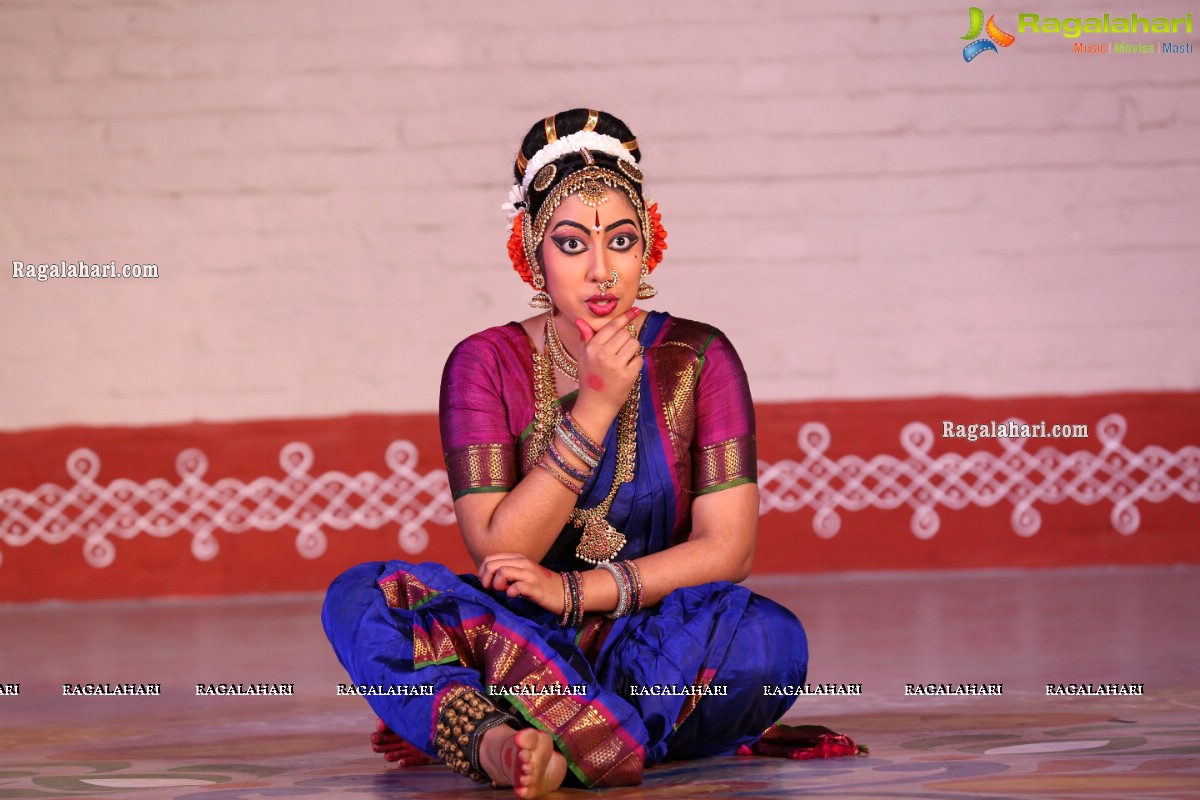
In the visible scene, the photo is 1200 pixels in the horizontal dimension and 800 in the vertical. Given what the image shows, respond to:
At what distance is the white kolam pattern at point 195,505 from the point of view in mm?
5684

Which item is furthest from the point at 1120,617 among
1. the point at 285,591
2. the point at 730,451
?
the point at 285,591

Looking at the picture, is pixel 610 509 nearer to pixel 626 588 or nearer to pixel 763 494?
pixel 626 588

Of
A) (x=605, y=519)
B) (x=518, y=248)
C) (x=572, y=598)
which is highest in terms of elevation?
(x=518, y=248)

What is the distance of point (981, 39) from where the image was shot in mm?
5699

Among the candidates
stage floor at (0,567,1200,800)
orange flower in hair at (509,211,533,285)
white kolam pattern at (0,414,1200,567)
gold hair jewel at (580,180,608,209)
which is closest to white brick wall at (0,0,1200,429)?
white kolam pattern at (0,414,1200,567)

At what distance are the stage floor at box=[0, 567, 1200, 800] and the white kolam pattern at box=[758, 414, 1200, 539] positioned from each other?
9.9 inches

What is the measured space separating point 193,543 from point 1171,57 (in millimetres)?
4014

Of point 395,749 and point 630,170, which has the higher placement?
point 630,170

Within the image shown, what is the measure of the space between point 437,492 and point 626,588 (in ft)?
10.4

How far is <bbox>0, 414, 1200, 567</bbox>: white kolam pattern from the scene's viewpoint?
5656mm

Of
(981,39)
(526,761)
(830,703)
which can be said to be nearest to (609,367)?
(526,761)

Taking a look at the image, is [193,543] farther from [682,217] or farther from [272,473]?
[682,217]

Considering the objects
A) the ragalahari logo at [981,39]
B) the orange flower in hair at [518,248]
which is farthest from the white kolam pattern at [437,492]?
the orange flower in hair at [518,248]

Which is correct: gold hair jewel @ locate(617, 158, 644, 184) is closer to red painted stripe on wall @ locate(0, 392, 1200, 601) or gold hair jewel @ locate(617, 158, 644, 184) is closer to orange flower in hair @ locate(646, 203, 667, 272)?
orange flower in hair @ locate(646, 203, 667, 272)
